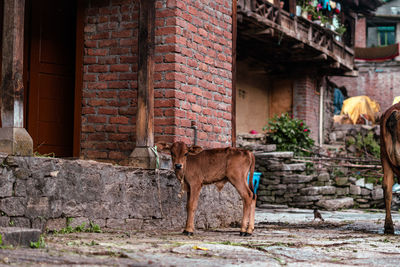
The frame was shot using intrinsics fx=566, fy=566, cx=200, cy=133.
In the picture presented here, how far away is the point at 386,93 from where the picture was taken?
3008cm

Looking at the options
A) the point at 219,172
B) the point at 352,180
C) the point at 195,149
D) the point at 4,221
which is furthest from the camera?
the point at 352,180

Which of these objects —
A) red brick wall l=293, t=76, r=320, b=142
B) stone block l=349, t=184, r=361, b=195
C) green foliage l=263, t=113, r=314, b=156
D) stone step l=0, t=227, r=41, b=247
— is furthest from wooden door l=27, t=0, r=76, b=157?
red brick wall l=293, t=76, r=320, b=142

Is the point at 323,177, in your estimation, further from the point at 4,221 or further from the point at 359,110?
the point at 359,110

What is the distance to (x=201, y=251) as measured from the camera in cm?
391

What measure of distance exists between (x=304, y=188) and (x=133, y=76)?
265 inches

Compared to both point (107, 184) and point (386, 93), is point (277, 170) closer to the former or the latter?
point (107, 184)

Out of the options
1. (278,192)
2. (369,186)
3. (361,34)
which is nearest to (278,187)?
(278,192)

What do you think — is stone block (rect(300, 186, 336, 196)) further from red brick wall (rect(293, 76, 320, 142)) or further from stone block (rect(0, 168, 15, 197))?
stone block (rect(0, 168, 15, 197))

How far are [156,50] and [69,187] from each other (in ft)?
6.52

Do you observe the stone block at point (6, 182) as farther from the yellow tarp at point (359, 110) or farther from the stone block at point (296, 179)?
the yellow tarp at point (359, 110)

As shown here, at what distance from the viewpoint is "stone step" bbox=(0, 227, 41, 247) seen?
11.8ft

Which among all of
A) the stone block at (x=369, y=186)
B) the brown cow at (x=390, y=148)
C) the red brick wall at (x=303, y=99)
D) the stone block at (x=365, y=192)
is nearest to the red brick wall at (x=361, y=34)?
the red brick wall at (x=303, y=99)

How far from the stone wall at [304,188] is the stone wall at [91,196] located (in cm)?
576

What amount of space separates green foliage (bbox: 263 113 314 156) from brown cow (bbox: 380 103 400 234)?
6999mm
